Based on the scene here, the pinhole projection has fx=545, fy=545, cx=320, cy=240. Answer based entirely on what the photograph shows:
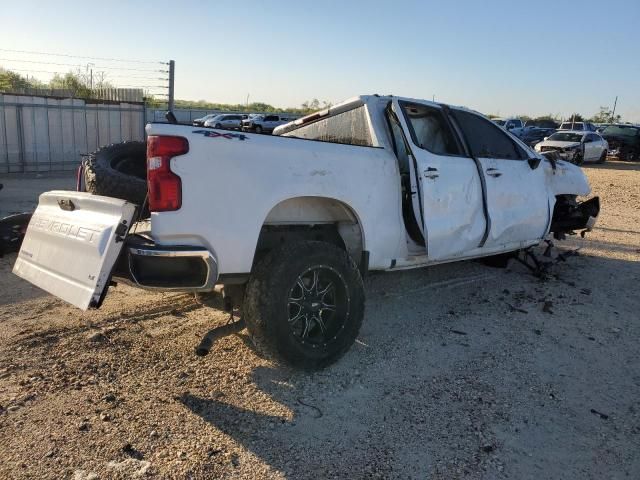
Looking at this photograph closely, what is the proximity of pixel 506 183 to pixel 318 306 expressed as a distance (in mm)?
2753

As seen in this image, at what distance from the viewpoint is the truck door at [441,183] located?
4.62 metres

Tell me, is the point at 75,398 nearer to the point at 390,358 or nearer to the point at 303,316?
the point at 303,316

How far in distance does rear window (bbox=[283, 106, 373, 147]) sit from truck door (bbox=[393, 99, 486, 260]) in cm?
32

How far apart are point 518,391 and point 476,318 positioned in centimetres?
141

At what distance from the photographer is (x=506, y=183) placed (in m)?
5.54

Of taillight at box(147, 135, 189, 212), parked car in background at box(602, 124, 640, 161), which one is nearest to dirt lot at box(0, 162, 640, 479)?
taillight at box(147, 135, 189, 212)

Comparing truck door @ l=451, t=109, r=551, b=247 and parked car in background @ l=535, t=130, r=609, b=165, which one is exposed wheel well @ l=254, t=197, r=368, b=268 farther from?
parked car in background @ l=535, t=130, r=609, b=165

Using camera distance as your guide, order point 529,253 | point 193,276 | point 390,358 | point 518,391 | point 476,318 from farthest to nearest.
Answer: point 529,253 < point 476,318 < point 390,358 < point 518,391 < point 193,276

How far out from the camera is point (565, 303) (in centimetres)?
560

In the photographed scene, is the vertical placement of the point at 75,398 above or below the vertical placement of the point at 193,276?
below

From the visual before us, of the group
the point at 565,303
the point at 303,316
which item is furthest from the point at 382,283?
the point at 303,316

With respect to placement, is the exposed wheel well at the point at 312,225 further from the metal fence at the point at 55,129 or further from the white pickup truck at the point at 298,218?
the metal fence at the point at 55,129

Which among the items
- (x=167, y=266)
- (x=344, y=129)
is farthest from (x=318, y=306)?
(x=344, y=129)

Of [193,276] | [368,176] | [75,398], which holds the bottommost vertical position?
[75,398]
